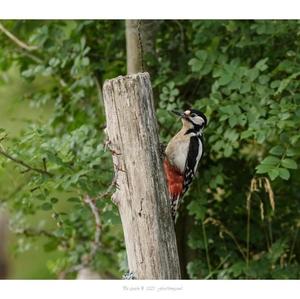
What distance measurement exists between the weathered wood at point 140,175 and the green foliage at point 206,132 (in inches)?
22.3

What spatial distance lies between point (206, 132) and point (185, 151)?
9.3 inches

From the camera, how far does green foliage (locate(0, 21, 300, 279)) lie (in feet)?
12.4

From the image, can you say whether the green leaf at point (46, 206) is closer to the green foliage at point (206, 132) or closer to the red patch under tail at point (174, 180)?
the green foliage at point (206, 132)

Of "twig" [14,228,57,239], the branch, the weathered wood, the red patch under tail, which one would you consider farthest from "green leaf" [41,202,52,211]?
"twig" [14,228,57,239]

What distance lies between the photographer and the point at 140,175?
3.13 metres

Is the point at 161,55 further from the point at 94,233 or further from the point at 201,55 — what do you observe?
the point at 94,233

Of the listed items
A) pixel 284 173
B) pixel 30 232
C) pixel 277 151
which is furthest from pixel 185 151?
pixel 30 232

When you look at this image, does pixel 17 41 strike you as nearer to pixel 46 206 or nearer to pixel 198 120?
pixel 46 206

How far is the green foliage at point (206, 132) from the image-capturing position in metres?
3.79

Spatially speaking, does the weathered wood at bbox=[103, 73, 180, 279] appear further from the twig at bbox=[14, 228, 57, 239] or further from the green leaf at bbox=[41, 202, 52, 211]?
the twig at bbox=[14, 228, 57, 239]

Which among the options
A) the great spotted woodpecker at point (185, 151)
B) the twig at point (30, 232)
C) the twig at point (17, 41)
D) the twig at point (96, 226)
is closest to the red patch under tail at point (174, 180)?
the great spotted woodpecker at point (185, 151)
